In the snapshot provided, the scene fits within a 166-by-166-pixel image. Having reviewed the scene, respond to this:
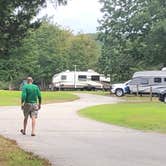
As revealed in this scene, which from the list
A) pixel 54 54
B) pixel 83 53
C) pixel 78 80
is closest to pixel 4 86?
pixel 54 54

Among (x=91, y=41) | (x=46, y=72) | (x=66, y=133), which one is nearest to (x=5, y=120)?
(x=66, y=133)

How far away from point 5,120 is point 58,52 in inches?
2701

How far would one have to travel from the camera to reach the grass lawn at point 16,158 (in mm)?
12101

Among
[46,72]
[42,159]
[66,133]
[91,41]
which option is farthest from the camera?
[91,41]

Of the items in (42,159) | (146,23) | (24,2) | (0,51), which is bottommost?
(42,159)

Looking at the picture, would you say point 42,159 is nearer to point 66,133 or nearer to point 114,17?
point 66,133

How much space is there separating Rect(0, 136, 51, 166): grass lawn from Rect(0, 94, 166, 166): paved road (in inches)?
14.4

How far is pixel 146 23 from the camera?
6588 centimetres

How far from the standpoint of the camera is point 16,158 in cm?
1284

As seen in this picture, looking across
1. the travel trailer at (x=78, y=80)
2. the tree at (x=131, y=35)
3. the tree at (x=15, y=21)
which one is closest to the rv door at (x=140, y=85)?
the tree at (x=131, y=35)

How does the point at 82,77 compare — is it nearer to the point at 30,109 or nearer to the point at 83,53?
the point at 83,53

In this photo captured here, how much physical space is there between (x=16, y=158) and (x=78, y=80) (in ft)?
225

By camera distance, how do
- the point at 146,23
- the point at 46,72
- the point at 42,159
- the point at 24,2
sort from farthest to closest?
the point at 46,72
the point at 146,23
the point at 42,159
the point at 24,2

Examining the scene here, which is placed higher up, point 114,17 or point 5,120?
point 114,17
